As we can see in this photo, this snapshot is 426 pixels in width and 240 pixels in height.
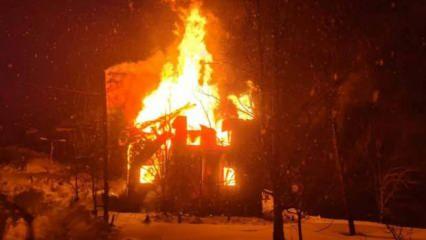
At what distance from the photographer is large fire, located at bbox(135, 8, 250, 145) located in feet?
71.6

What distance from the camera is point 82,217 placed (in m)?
13.0

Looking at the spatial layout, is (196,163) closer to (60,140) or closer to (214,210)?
(214,210)

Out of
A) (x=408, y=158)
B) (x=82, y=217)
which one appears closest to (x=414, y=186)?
(x=408, y=158)

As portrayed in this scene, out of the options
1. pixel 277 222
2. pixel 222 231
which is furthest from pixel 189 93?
pixel 277 222

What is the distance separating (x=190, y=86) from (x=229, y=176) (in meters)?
6.05

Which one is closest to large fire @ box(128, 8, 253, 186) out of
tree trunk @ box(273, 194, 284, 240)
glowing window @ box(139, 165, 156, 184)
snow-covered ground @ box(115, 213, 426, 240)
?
glowing window @ box(139, 165, 156, 184)

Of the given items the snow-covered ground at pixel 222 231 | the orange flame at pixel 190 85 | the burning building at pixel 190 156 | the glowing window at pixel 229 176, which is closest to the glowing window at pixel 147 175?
the burning building at pixel 190 156

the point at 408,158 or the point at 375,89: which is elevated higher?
the point at 375,89

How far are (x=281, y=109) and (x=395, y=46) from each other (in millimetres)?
15137

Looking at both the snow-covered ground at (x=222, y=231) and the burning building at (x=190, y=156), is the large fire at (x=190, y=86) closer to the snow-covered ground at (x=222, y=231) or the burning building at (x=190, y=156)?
the burning building at (x=190, y=156)

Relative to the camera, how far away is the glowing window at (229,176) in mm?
19031

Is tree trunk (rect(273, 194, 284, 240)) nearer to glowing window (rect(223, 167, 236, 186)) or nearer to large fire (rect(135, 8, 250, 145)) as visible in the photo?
glowing window (rect(223, 167, 236, 186))

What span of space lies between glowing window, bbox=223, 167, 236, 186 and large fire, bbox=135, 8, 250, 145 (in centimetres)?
197

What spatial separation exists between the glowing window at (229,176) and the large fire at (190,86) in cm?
197
